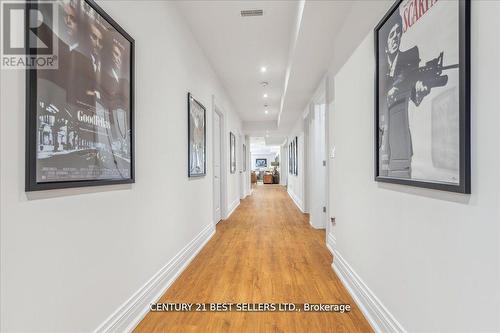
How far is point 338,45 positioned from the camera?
252 centimetres

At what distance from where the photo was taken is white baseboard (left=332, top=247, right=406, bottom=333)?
1462mm

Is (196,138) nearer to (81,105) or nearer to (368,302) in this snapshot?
(81,105)

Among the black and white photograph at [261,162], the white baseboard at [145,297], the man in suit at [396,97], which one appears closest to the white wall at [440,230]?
the man in suit at [396,97]

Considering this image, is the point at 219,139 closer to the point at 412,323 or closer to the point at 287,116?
the point at 287,116

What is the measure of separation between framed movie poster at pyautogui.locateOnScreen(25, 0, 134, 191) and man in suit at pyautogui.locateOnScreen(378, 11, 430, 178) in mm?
1532

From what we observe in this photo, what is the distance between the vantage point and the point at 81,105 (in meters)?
1.19

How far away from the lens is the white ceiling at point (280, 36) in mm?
2117

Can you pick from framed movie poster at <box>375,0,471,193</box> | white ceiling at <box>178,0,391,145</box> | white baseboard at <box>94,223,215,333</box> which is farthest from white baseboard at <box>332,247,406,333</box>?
white ceiling at <box>178,0,391,145</box>

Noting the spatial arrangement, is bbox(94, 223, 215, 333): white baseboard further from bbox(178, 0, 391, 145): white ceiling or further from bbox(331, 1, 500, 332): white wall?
bbox(178, 0, 391, 145): white ceiling

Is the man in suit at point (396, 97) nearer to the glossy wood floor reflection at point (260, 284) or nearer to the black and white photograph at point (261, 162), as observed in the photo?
the glossy wood floor reflection at point (260, 284)

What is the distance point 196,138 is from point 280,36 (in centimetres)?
154

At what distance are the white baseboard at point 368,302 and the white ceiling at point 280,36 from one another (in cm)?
181

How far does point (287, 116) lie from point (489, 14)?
539 centimetres

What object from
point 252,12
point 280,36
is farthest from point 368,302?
point 280,36
